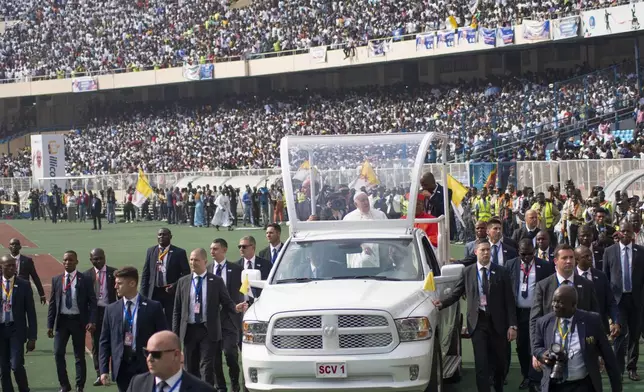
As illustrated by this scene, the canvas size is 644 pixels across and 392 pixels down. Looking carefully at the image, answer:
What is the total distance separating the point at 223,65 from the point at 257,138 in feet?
25.8

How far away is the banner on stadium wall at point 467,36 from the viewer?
159 ft

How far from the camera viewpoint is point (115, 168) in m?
64.8

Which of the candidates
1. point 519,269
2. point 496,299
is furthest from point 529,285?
point 496,299

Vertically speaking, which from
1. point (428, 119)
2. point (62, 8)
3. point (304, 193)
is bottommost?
point (304, 193)

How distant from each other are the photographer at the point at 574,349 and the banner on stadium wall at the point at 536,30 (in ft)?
125

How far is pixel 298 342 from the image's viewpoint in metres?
9.95

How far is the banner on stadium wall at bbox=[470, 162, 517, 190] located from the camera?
112 ft

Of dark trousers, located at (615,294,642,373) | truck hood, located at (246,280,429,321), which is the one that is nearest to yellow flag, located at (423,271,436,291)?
truck hood, located at (246,280,429,321)

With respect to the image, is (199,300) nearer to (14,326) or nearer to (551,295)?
(14,326)

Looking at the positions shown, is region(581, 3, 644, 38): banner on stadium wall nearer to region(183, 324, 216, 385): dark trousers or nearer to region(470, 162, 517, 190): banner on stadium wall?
region(470, 162, 517, 190): banner on stadium wall

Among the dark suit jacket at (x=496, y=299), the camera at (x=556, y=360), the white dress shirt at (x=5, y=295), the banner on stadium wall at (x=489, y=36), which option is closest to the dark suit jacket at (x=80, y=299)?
the white dress shirt at (x=5, y=295)

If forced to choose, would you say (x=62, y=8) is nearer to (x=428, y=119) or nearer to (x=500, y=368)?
(x=428, y=119)

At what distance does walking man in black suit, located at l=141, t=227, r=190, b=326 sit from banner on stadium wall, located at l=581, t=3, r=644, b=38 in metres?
31.6

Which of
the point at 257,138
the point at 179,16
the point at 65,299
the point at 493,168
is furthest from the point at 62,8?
the point at 65,299
